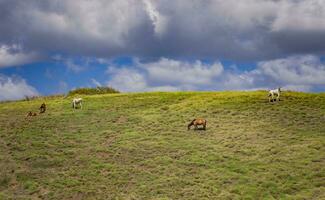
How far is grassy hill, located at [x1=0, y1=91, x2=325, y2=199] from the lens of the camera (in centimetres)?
3741

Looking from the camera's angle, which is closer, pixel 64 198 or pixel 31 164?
pixel 64 198

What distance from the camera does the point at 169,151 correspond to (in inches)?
1777

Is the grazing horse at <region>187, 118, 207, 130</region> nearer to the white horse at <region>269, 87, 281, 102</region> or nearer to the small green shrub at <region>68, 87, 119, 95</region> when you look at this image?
the white horse at <region>269, 87, 281, 102</region>

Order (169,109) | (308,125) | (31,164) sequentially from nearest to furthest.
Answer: (31,164)
(308,125)
(169,109)

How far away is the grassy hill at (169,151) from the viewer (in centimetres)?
3741

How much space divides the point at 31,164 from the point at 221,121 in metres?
19.6

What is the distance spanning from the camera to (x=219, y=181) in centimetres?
3791

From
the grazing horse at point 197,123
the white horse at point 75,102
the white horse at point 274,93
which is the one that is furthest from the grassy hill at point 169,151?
the white horse at point 75,102

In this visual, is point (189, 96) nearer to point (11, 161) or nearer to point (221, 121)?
point (221, 121)

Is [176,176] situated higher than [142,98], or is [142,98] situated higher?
[142,98]

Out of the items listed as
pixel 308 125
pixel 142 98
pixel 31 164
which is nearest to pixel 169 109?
pixel 142 98

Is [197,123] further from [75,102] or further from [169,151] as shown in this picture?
[75,102]

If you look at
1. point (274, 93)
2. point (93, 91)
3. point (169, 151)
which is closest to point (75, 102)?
point (93, 91)

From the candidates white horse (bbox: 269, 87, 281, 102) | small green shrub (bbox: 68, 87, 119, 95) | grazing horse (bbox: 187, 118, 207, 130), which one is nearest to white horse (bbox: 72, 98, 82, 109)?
small green shrub (bbox: 68, 87, 119, 95)
